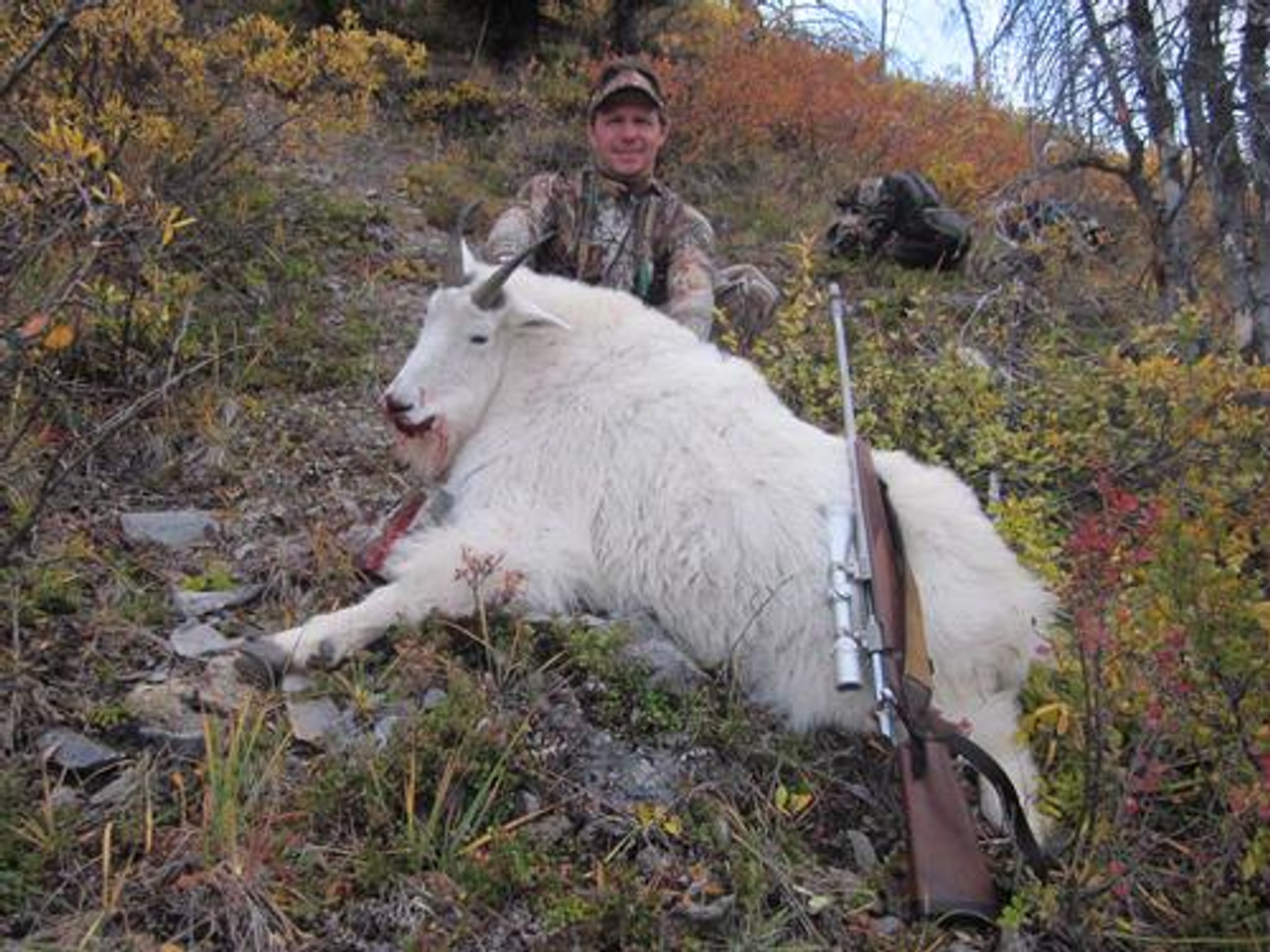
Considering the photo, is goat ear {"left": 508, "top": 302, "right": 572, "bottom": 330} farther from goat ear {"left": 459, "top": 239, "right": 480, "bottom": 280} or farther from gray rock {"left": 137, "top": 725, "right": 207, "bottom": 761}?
gray rock {"left": 137, "top": 725, "right": 207, "bottom": 761}

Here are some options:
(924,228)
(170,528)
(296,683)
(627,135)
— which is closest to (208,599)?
(170,528)

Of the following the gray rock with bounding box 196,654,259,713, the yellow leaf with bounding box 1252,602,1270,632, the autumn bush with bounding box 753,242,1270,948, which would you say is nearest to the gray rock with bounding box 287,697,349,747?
the gray rock with bounding box 196,654,259,713

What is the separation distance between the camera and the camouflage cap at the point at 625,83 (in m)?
5.63

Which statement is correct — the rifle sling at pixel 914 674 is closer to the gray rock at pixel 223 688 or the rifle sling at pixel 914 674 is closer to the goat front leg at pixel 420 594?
the goat front leg at pixel 420 594

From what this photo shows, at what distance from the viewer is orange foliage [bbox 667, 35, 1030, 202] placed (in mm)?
10086

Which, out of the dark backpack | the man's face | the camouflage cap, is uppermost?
the dark backpack

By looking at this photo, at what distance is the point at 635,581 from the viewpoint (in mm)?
3613

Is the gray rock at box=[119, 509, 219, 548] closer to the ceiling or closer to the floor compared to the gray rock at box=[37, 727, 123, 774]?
closer to the ceiling

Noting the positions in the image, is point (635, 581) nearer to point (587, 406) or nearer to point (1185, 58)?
point (587, 406)

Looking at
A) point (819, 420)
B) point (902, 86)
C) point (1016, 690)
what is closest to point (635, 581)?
point (1016, 690)

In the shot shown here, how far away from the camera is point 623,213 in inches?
232

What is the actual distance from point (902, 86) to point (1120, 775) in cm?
1194

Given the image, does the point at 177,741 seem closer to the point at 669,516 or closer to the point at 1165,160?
the point at 669,516

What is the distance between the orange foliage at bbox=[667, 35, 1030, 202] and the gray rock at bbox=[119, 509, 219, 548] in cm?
688
